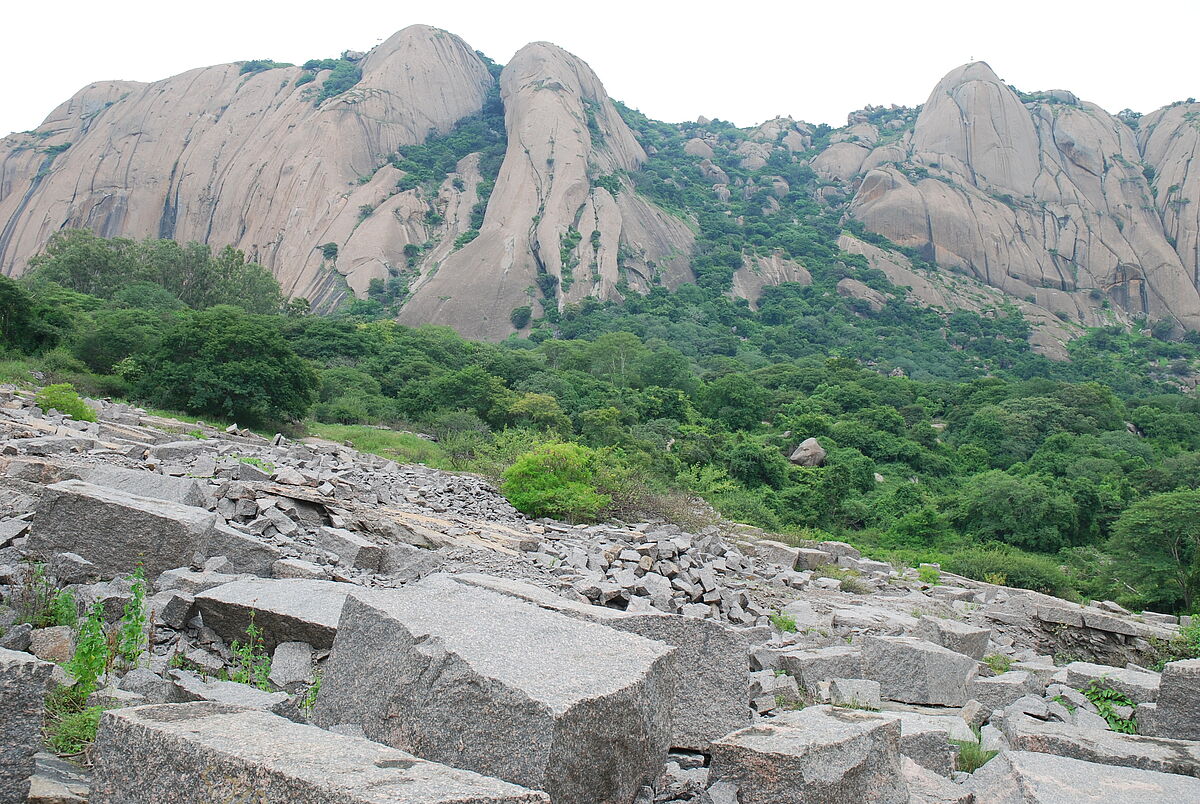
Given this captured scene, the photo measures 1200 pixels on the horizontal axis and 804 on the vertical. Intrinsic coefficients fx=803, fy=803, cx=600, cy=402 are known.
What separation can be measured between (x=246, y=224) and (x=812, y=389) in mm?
56137

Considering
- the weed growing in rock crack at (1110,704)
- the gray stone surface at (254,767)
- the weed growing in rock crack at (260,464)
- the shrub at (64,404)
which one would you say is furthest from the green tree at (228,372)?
the gray stone surface at (254,767)

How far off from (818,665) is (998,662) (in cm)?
340

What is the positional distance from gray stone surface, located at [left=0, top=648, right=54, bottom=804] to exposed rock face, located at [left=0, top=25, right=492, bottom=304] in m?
66.7

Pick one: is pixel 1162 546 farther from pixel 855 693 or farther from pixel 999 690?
pixel 855 693

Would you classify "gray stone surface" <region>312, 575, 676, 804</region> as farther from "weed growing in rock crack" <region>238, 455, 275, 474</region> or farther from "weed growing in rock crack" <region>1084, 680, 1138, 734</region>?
"weed growing in rock crack" <region>238, 455, 275, 474</region>

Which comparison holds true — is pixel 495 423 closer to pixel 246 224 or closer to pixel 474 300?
pixel 474 300

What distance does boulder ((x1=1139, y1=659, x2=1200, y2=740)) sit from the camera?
16.1 ft

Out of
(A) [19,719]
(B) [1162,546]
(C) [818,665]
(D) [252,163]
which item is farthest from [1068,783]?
(D) [252,163]

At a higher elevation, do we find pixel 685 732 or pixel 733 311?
pixel 733 311

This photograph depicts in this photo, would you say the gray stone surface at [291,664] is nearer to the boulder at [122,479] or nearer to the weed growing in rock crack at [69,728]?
the weed growing in rock crack at [69,728]

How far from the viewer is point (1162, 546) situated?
20531 millimetres

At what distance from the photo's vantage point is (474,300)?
209 ft

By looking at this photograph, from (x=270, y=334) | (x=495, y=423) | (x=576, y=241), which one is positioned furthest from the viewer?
(x=576, y=241)

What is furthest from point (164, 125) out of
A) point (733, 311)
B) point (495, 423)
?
point (495, 423)
